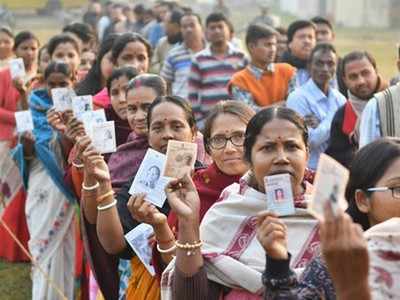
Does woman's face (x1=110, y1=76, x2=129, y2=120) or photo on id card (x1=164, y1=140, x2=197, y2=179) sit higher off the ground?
photo on id card (x1=164, y1=140, x2=197, y2=179)

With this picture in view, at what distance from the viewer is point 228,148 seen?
4078 millimetres

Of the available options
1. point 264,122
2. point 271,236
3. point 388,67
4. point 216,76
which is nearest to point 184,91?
point 216,76

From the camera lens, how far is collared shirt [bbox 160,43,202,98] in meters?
10.7

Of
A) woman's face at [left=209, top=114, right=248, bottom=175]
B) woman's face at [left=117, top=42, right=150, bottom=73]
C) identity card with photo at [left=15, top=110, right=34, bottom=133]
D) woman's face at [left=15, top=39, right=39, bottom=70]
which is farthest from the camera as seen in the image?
woman's face at [left=15, top=39, right=39, bottom=70]

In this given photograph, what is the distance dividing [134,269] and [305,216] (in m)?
1.27

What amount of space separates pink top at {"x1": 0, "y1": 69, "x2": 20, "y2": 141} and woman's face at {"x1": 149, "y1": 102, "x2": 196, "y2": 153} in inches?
143

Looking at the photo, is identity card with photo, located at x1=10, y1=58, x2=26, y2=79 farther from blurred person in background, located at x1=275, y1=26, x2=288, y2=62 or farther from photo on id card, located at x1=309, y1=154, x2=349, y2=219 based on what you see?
photo on id card, located at x1=309, y1=154, x2=349, y2=219

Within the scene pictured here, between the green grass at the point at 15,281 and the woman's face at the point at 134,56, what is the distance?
200 cm

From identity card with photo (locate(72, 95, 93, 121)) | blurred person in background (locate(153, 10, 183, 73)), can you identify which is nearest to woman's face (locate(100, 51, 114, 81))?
identity card with photo (locate(72, 95, 93, 121))

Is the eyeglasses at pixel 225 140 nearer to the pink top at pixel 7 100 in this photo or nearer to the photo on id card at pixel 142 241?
the photo on id card at pixel 142 241

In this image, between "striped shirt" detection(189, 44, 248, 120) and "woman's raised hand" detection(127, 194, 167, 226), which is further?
"striped shirt" detection(189, 44, 248, 120)

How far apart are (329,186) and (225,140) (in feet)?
5.96

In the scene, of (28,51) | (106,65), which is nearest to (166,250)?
(106,65)

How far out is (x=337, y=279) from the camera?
2441 millimetres
